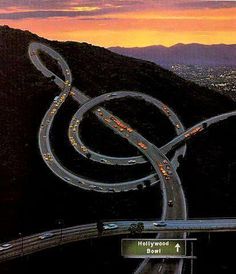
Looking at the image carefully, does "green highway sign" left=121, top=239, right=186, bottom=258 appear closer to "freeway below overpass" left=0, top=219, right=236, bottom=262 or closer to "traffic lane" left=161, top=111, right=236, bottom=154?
"freeway below overpass" left=0, top=219, right=236, bottom=262

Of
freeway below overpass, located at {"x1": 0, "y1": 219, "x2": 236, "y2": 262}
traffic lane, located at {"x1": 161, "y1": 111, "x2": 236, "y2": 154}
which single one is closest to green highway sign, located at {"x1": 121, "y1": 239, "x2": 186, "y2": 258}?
freeway below overpass, located at {"x1": 0, "y1": 219, "x2": 236, "y2": 262}

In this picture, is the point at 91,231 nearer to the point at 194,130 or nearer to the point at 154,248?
the point at 154,248

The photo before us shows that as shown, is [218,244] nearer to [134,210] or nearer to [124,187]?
[134,210]

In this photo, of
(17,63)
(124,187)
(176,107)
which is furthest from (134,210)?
(17,63)

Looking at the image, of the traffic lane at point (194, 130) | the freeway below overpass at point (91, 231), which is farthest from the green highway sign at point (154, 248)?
the traffic lane at point (194, 130)

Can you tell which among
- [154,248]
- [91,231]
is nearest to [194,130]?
[91,231]

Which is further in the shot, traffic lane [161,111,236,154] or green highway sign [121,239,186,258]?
traffic lane [161,111,236,154]
